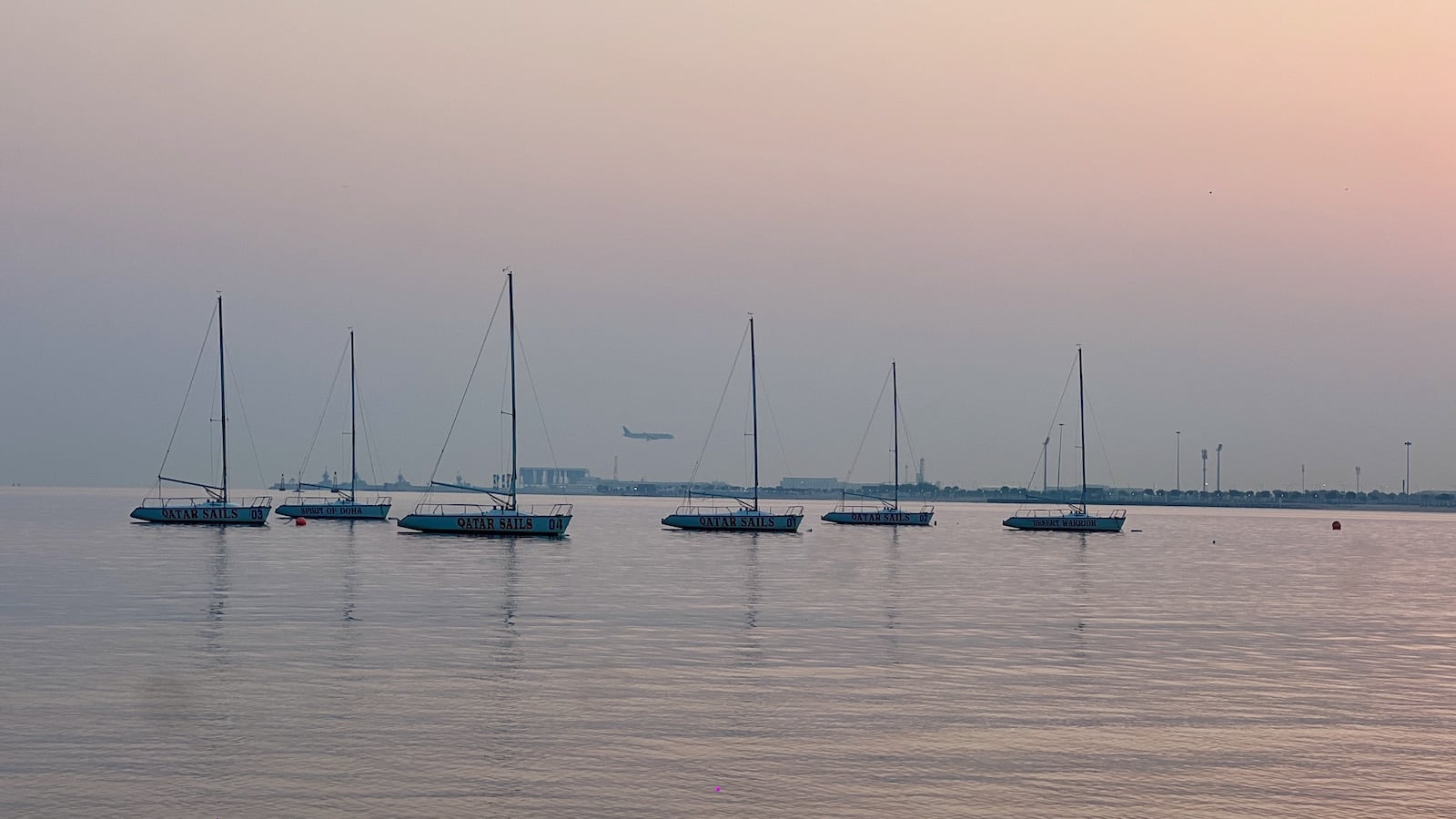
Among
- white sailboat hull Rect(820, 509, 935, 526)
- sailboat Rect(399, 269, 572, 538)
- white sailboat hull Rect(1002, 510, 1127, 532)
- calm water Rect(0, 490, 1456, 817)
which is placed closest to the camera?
calm water Rect(0, 490, 1456, 817)

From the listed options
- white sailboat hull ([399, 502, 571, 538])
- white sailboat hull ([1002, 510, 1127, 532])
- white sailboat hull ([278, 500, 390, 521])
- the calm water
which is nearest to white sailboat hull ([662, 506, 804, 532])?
white sailboat hull ([399, 502, 571, 538])

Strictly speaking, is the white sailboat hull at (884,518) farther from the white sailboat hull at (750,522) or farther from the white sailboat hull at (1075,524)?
the white sailboat hull at (750,522)

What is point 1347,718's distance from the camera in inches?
1081

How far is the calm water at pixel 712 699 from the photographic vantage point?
20531mm

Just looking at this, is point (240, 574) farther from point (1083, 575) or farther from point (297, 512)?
point (297, 512)

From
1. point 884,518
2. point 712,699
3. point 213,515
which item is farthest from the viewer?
point 884,518

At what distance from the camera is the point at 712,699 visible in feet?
93.8

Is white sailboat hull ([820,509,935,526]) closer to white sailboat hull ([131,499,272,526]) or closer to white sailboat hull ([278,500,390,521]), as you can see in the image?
white sailboat hull ([278,500,390,521])

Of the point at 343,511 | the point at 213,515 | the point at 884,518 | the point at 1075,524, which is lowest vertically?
the point at 1075,524

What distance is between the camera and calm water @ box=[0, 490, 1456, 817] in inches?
808

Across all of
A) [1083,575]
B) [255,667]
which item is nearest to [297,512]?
[1083,575]

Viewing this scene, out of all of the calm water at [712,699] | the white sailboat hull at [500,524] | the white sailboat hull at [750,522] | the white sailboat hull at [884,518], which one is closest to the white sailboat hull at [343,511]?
the white sailboat hull at [750,522]

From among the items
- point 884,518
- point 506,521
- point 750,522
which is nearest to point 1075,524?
point 884,518

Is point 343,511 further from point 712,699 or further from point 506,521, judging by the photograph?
point 712,699
